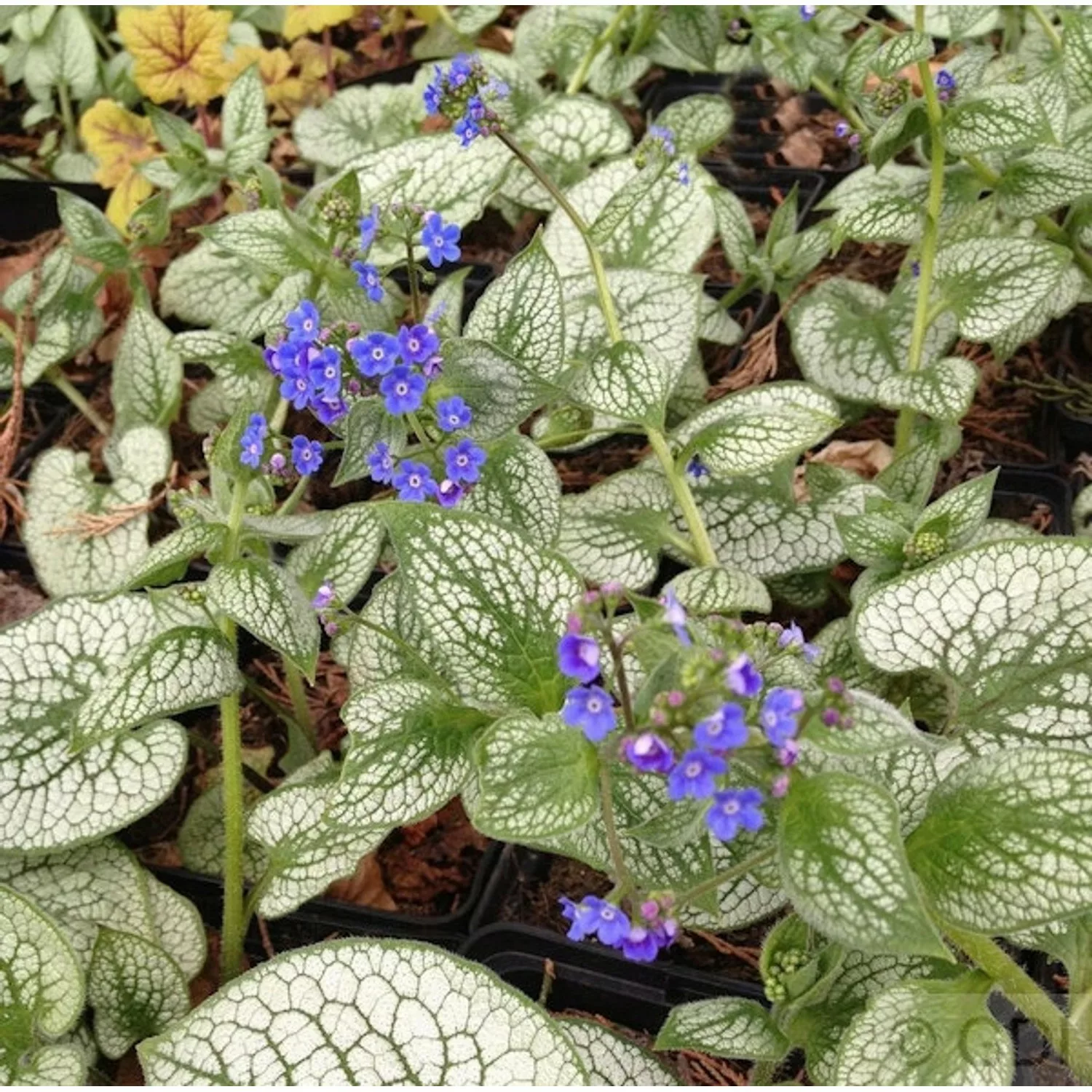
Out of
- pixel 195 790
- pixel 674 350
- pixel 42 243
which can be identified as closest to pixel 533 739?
pixel 674 350

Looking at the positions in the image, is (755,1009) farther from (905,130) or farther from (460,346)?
(905,130)

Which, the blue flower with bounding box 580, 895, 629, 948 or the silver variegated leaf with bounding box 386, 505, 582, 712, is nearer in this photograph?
the blue flower with bounding box 580, 895, 629, 948

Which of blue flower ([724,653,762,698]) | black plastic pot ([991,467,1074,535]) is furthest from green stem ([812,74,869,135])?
blue flower ([724,653,762,698])

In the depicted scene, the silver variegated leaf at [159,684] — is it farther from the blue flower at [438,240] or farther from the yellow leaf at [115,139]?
the yellow leaf at [115,139]

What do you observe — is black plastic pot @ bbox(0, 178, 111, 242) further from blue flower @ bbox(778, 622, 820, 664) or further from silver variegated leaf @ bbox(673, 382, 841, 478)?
blue flower @ bbox(778, 622, 820, 664)

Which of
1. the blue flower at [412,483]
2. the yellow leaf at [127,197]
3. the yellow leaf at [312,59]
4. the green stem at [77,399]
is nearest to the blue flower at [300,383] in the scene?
the blue flower at [412,483]

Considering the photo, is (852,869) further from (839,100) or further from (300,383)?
(839,100)
